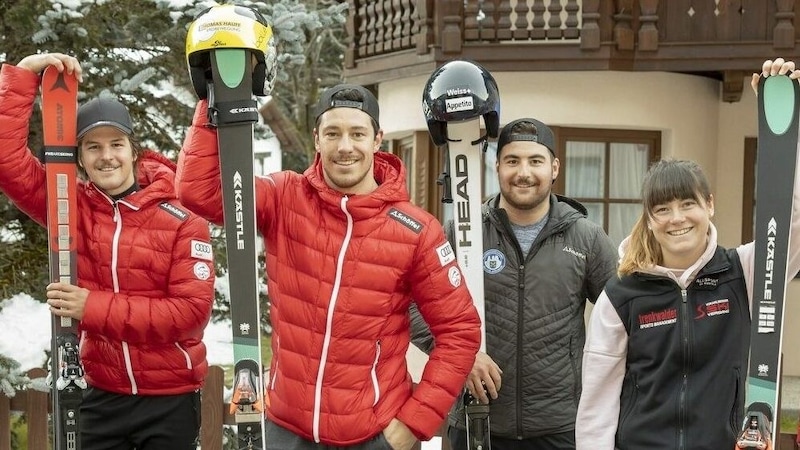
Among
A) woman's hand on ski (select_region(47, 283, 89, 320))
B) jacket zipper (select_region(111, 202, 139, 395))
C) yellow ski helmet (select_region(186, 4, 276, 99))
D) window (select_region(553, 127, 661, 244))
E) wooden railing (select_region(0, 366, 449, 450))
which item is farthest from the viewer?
window (select_region(553, 127, 661, 244))

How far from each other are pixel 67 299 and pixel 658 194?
1.95m

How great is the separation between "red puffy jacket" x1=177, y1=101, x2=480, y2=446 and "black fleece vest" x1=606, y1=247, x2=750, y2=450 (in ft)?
1.79

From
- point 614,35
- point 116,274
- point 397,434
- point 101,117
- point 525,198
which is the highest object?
point 614,35

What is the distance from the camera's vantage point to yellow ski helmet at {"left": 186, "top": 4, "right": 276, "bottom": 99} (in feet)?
11.7

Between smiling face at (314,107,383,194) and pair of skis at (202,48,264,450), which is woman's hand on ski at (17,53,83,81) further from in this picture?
smiling face at (314,107,383,194)

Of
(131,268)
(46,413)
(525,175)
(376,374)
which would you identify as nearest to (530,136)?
(525,175)

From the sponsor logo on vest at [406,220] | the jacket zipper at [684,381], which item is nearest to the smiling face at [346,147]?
the sponsor logo on vest at [406,220]

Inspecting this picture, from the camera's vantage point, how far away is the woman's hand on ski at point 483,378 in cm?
406

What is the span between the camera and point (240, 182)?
361cm

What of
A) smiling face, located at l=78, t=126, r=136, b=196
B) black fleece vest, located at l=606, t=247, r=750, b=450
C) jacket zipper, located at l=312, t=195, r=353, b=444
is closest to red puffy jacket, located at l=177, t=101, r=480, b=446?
jacket zipper, located at l=312, t=195, r=353, b=444

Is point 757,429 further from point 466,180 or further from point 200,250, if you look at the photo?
point 200,250

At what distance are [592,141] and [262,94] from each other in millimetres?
9254

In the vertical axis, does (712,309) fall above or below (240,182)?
below

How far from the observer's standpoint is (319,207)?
3740mm
